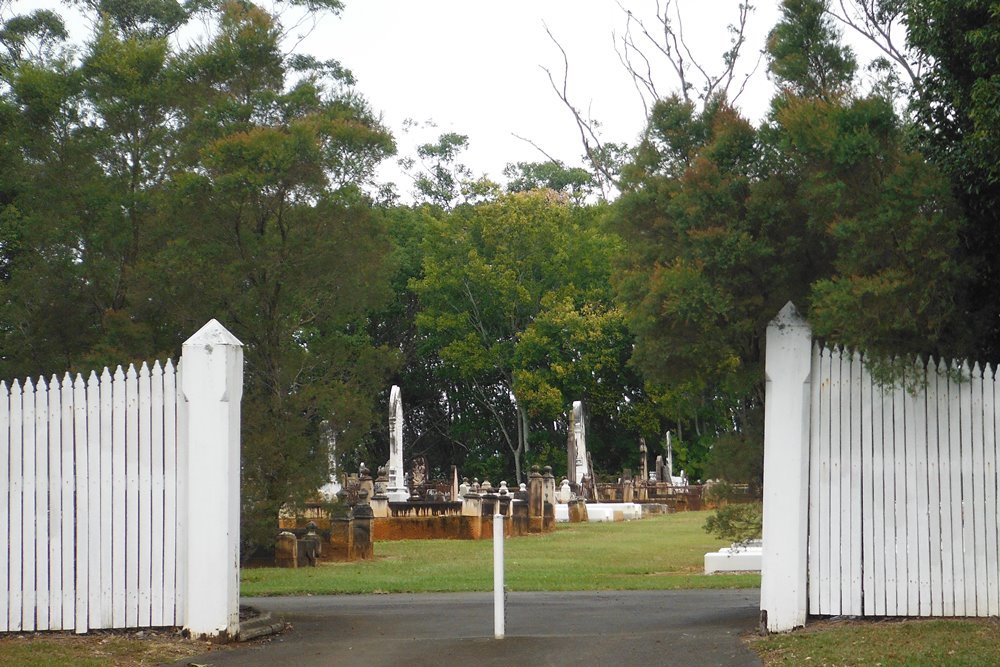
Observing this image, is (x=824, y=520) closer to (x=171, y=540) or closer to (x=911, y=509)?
(x=911, y=509)

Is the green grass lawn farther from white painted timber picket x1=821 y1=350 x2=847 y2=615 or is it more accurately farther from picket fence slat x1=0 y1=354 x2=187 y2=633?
white painted timber picket x1=821 y1=350 x2=847 y2=615

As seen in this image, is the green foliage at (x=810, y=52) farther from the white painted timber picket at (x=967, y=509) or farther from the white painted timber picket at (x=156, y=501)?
the white painted timber picket at (x=156, y=501)

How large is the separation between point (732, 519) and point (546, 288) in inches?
1805

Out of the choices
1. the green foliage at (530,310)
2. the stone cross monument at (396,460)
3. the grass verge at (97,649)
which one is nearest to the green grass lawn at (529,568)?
the grass verge at (97,649)

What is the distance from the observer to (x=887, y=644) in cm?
995

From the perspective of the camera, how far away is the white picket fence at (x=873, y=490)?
10844 millimetres

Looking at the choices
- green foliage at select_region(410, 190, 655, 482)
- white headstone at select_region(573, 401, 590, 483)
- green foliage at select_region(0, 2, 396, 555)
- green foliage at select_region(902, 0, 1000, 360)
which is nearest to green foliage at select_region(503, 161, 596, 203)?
green foliage at select_region(410, 190, 655, 482)

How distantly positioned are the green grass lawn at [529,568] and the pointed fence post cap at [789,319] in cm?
691

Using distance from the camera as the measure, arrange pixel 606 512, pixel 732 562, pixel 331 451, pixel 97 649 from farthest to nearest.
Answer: pixel 606 512 < pixel 732 562 < pixel 331 451 < pixel 97 649

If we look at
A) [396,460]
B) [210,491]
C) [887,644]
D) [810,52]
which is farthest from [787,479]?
[396,460]

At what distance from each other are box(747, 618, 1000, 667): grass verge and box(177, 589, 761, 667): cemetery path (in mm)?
301

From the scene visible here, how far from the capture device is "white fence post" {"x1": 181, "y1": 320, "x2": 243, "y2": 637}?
1120 cm

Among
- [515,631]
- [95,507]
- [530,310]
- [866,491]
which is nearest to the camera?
[866,491]

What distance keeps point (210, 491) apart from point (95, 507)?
972 mm
